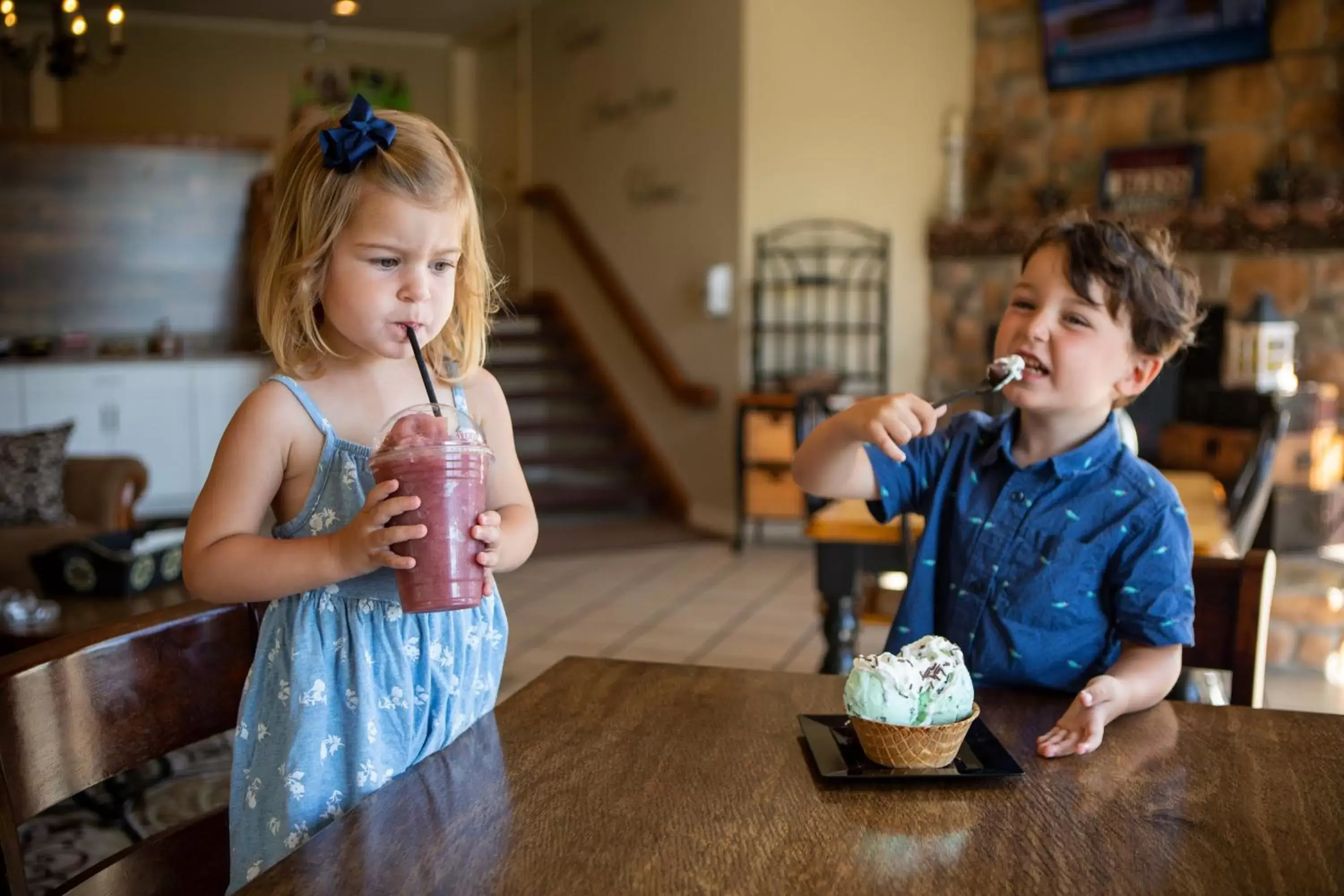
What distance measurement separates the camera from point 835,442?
1.36m

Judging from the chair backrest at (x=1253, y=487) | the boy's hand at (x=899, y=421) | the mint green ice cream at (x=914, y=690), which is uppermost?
the boy's hand at (x=899, y=421)

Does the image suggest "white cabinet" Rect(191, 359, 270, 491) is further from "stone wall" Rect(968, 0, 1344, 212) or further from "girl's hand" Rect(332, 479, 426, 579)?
"girl's hand" Rect(332, 479, 426, 579)

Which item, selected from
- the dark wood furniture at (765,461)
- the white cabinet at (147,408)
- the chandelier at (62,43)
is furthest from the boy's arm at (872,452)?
the white cabinet at (147,408)

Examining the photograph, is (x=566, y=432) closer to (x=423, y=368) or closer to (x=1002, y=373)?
(x=1002, y=373)

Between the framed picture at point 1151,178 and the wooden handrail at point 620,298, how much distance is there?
2109 millimetres

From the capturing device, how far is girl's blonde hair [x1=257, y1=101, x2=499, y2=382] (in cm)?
118

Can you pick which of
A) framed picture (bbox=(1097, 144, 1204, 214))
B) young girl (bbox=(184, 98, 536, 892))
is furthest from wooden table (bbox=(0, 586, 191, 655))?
framed picture (bbox=(1097, 144, 1204, 214))

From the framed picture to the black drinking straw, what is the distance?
4.80 meters

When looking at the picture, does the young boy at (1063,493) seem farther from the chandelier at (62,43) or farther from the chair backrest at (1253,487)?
the chandelier at (62,43)

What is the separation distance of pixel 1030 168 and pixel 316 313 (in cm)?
529

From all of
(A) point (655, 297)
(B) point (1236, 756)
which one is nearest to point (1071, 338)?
(B) point (1236, 756)

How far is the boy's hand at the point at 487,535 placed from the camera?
1023 millimetres

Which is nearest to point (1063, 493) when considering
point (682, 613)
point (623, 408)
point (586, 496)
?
point (682, 613)

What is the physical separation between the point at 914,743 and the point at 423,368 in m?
0.54
